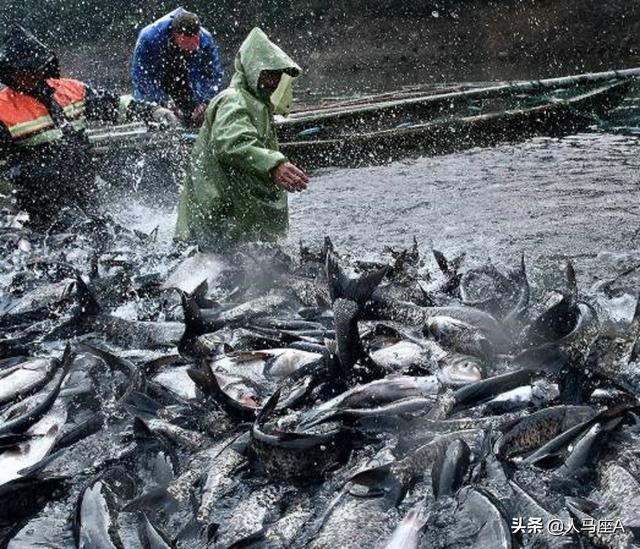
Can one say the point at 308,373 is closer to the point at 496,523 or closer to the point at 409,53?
the point at 496,523

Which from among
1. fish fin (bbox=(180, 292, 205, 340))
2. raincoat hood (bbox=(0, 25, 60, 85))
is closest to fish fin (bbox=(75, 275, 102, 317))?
fish fin (bbox=(180, 292, 205, 340))

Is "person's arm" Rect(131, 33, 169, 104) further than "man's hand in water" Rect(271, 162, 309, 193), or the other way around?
"person's arm" Rect(131, 33, 169, 104)

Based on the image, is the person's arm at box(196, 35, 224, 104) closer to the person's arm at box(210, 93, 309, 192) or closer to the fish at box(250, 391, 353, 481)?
the person's arm at box(210, 93, 309, 192)

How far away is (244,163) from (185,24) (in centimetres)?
431

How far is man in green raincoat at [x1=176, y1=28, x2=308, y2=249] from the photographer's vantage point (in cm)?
561

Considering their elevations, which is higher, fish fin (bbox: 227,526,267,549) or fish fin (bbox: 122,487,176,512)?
fish fin (bbox: 122,487,176,512)

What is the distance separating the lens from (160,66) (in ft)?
30.9

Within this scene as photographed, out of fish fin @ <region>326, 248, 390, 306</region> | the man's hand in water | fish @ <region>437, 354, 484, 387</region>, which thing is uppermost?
the man's hand in water

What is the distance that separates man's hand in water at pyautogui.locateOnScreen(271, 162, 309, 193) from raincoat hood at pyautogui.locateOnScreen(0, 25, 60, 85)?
3.77 metres

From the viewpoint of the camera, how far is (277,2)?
28.4 m

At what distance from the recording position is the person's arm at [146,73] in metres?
9.39

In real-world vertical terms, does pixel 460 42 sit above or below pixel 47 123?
below

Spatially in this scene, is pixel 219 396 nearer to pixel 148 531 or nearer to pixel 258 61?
pixel 148 531

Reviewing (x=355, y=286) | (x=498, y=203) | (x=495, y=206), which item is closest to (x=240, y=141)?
(x=355, y=286)
